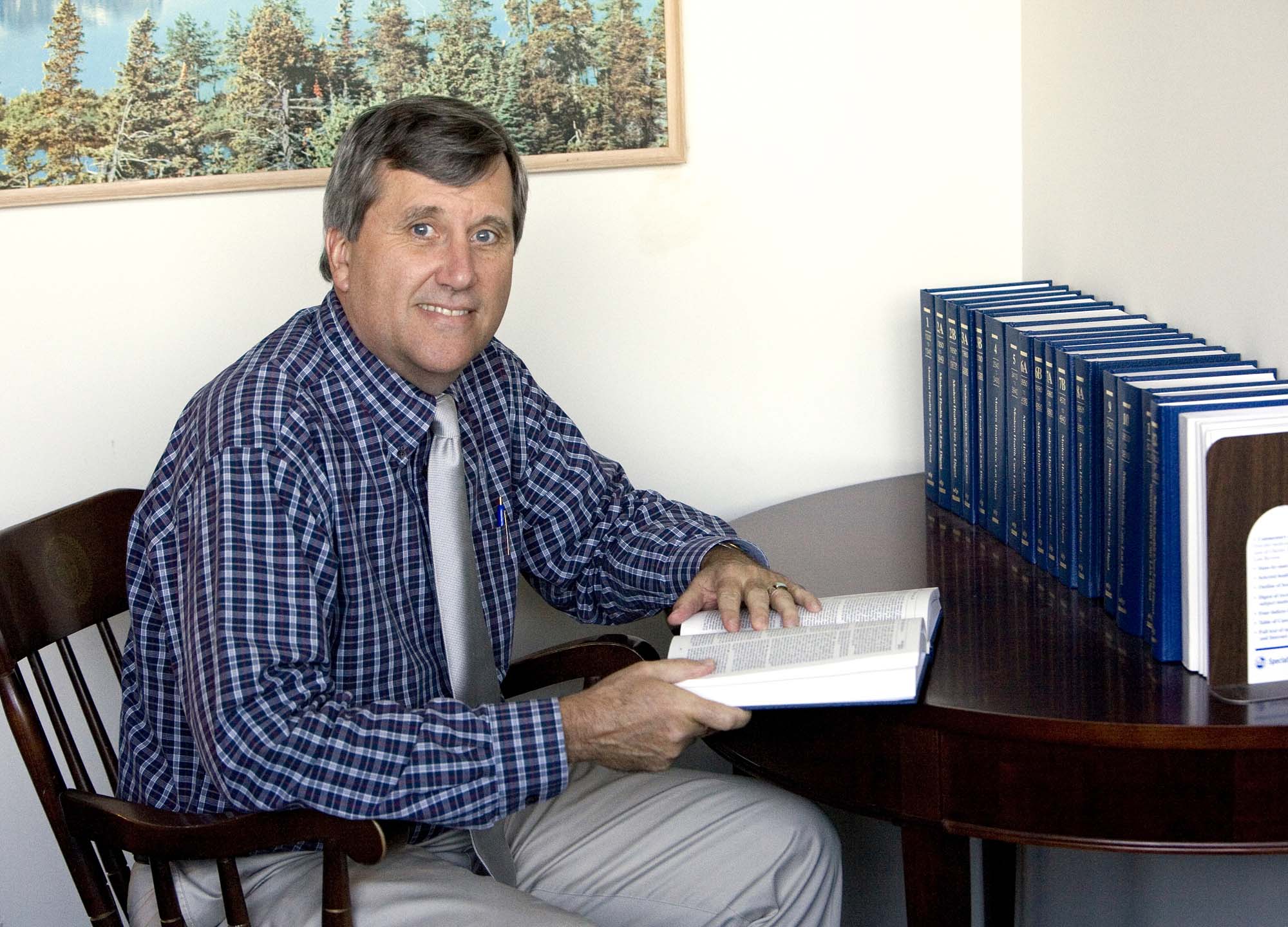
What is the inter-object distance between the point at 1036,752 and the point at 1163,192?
913 millimetres

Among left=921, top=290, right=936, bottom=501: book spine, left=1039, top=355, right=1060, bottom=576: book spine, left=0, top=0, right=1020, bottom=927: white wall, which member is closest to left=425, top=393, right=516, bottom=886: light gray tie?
left=0, top=0, right=1020, bottom=927: white wall

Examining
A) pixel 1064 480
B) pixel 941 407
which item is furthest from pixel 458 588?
pixel 941 407

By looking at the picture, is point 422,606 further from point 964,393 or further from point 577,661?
point 964,393

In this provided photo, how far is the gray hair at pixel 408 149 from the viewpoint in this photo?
1577mm

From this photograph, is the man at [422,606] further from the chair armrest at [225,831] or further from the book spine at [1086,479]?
the book spine at [1086,479]

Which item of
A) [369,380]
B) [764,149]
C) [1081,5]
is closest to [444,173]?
[369,380]

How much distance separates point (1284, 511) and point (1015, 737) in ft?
1.15

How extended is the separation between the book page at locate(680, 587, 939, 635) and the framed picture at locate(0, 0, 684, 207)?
91cm

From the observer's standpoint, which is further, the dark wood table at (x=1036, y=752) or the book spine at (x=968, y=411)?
the book spine at (x=968, y=411)

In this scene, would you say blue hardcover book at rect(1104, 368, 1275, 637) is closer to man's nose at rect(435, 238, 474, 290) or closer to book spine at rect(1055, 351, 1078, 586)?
book spine at rect(1055, 351, 1078, 586)

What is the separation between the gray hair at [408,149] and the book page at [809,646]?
647 millimetres

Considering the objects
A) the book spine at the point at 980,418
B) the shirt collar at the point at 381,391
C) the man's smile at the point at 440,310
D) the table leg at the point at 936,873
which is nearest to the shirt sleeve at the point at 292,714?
the shirt collar at the point at 381,391

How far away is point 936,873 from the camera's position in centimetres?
140

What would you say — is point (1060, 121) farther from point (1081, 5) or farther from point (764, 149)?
point (764, 149)
